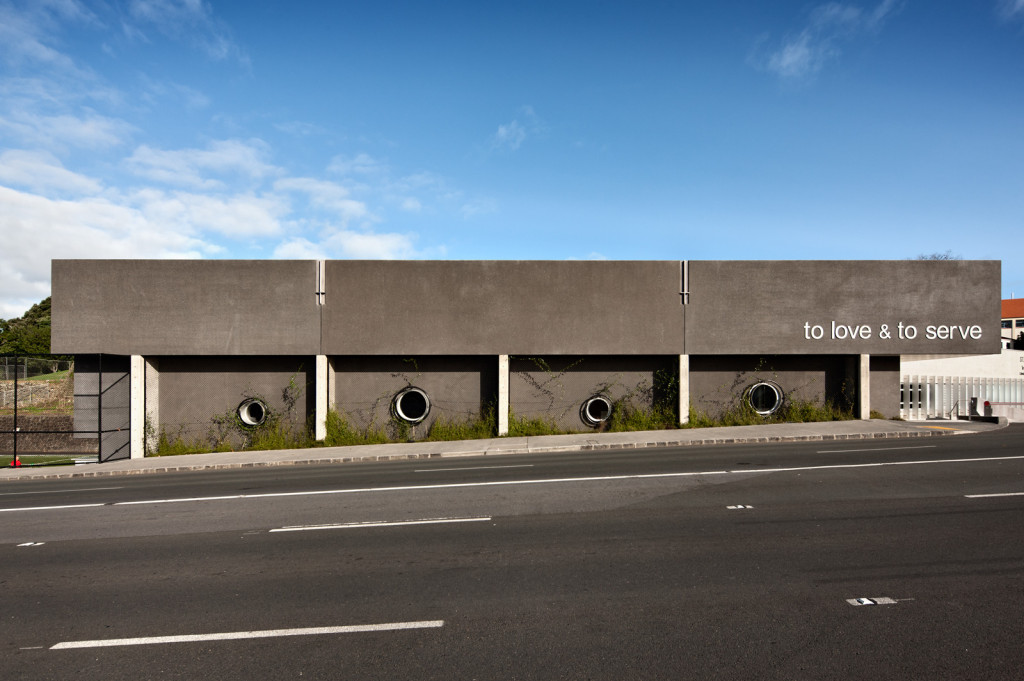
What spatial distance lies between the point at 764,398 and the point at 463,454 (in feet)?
35.6

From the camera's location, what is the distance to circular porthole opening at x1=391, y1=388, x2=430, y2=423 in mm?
19938

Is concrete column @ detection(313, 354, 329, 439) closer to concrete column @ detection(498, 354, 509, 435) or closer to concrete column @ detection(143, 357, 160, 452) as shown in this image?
concrete column @ detection(143, 357, 160, 452)

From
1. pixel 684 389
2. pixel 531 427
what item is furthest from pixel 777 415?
pixel 531 427

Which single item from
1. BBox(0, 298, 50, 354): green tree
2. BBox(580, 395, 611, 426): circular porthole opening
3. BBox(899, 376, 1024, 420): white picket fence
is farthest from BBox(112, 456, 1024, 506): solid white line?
BBox(0, 298, 50, 354): green tree

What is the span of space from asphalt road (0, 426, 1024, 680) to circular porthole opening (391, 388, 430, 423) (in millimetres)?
8299

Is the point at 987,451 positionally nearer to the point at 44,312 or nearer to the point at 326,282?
the point at 326,282

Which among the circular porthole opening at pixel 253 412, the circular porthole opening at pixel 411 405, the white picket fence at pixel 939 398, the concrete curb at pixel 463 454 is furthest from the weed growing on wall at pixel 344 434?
the white picket fence at pixel 939 398

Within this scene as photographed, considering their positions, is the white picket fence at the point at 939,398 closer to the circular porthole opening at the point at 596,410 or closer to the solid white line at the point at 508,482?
the solid white line at the point at 508,482

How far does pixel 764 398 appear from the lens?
20.7 m

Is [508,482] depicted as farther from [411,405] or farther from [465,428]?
[411,405]

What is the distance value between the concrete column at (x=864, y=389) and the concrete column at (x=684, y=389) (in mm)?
5746

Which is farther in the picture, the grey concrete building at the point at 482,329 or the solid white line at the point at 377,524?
the grey concrete building at the point at 482,329

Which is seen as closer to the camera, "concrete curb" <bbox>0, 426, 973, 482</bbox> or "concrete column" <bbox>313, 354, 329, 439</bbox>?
"concrete curb" <bbox>0, 426, 973, 482</bbox>

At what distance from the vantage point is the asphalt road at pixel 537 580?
15.1 feet
